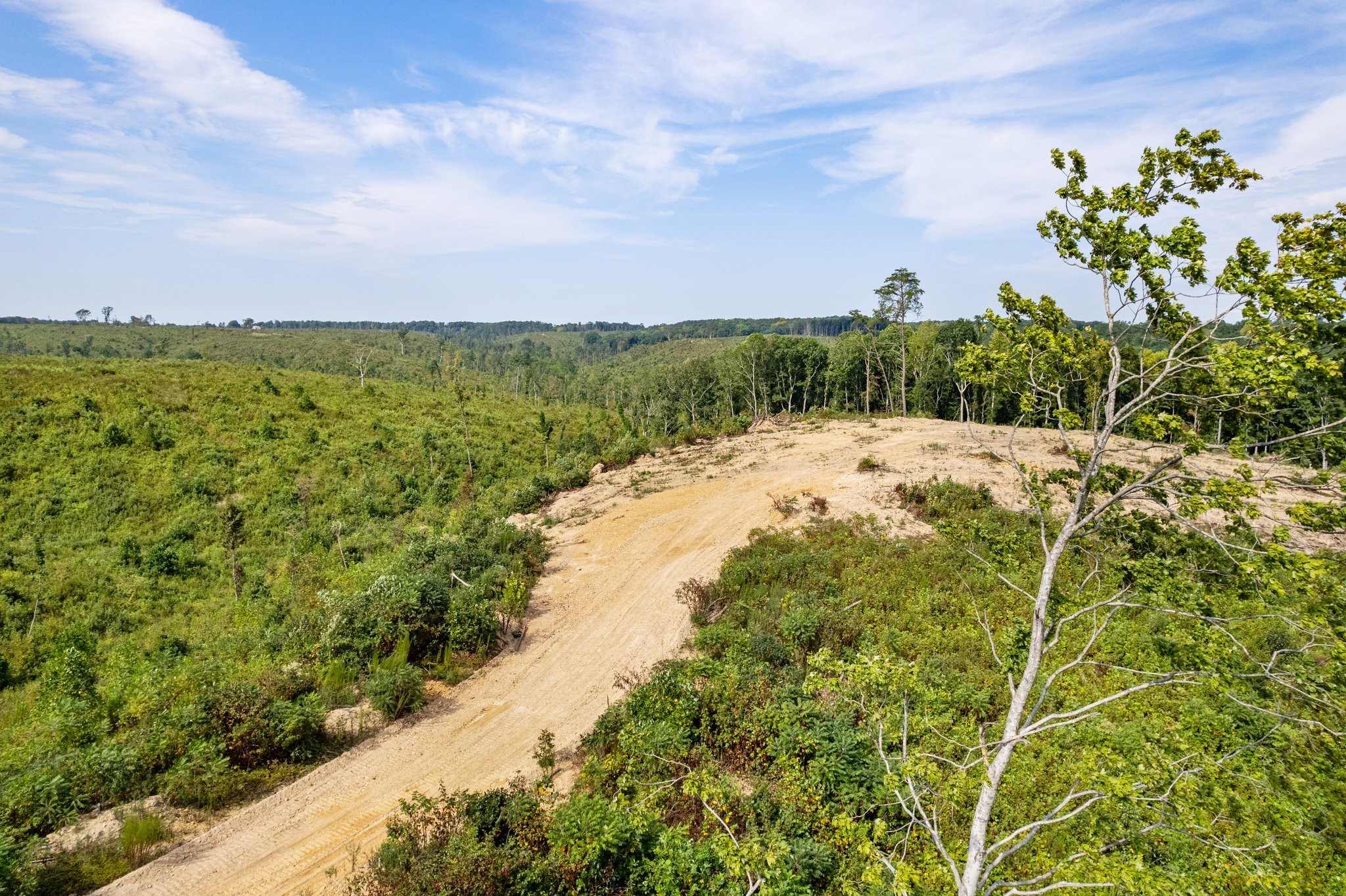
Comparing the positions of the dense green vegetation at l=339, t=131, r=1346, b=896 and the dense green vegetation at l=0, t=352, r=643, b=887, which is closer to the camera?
the dense green vegetation at l=339, t=131, r=1346, b=896

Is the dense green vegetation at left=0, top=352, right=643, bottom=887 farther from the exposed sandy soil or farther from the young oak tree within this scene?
the young oak tree

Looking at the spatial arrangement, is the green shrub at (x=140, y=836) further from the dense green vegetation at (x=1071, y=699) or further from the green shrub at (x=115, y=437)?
the green shrub at (x=115, y=437)

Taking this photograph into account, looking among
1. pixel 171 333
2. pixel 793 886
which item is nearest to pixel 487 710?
pixel 793 886

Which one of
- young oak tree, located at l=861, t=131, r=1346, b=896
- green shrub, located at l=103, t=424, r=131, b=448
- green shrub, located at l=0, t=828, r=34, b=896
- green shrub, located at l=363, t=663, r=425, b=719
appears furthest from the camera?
green shrub, located at l=103, t=424, r=131, b=448

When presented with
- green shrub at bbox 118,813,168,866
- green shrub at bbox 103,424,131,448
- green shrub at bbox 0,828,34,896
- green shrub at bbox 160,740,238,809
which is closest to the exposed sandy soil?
green shrub at bbox 118,813,168,866

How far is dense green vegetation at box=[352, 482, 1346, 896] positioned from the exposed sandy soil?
4.94ft

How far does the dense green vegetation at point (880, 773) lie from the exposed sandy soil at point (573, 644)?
1.50 m

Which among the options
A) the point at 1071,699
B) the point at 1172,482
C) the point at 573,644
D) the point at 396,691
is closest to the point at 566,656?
the point at 573,644

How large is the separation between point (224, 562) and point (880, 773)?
30.5 m

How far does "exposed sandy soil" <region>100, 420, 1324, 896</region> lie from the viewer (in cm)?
960

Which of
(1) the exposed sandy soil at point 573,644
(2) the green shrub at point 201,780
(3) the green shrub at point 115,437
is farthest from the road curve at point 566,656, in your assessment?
(3) the green shrub at point 115,437

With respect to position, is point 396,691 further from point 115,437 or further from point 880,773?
point 115,437

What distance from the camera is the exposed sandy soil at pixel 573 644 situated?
A: 9602mm

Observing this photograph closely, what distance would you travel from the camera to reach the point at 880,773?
1021cm
